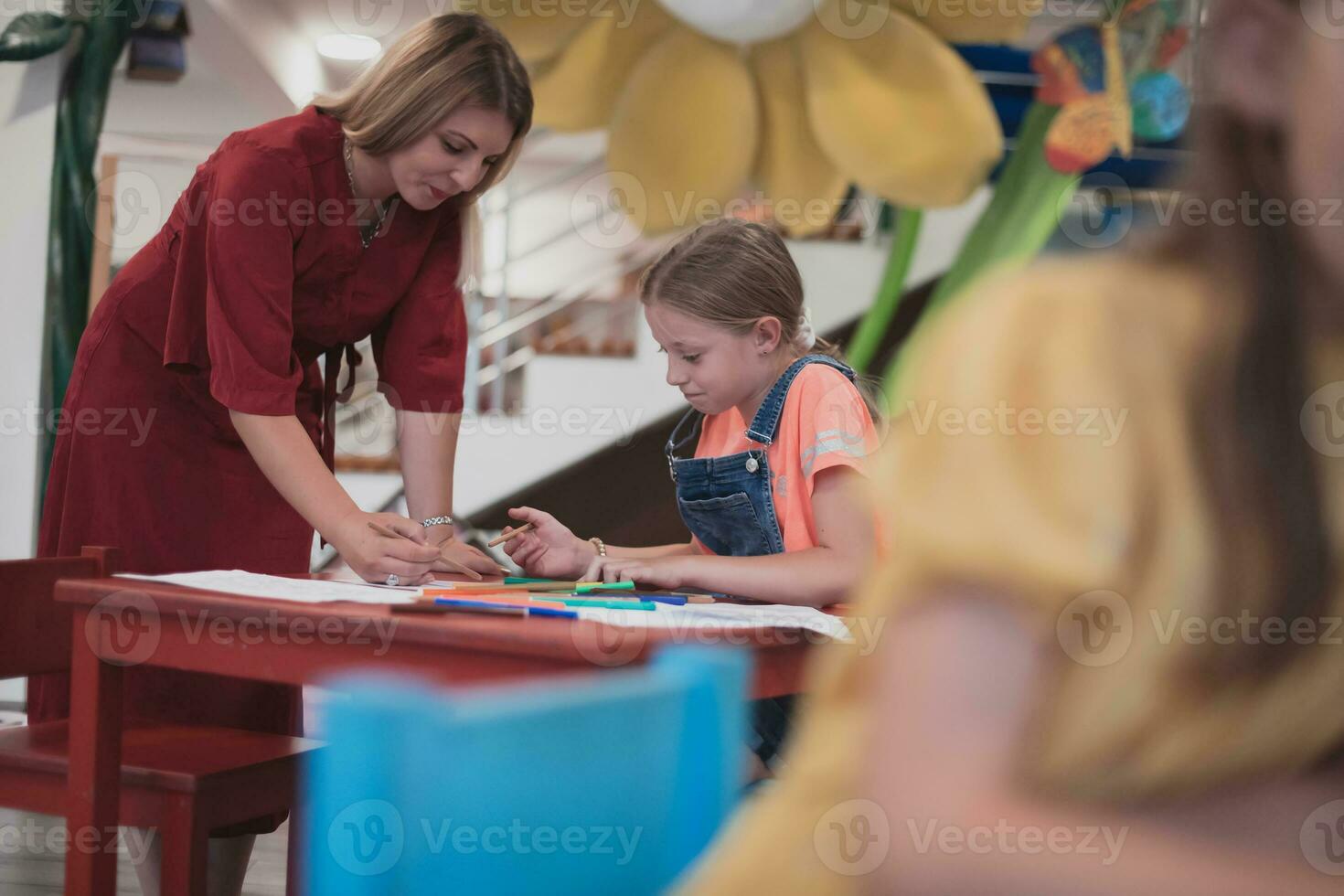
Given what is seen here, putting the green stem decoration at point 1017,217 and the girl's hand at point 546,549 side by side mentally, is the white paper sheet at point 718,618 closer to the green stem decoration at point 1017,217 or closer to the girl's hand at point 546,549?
the girl's hand at point 546,549

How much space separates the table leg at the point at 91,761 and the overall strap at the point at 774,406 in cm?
77

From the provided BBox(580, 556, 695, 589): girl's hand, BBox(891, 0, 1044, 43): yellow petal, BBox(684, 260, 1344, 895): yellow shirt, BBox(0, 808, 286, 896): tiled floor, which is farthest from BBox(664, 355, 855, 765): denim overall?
BBox(891, 0, 1044, 43): yellow petal

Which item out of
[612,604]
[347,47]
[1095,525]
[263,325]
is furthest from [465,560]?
[347,47]

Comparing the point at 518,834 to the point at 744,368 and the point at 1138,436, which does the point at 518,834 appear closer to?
the point at 1138,436

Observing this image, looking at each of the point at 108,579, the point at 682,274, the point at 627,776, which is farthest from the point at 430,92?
the point at 627,776

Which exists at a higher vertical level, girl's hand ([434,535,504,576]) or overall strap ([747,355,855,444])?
overall strap ([747,355,855,444])

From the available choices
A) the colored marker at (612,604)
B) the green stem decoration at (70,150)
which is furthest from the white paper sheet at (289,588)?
the green stem decoration at (70,150)

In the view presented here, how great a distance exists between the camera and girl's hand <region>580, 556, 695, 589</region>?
1281mm

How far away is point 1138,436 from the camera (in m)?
0.32

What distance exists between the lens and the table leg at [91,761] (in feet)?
3.50

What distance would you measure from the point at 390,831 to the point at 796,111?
2.78 metres

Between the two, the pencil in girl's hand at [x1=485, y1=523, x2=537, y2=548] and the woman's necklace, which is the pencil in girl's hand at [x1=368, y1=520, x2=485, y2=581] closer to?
the pencil in girl's hand at [x1=485, y1=523, x2=537, y2=548]

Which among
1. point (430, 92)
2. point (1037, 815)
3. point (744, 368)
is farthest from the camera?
point (744, 368)

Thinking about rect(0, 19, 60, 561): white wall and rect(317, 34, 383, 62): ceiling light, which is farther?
rect(317, 34, 383, 62): ceiling light
